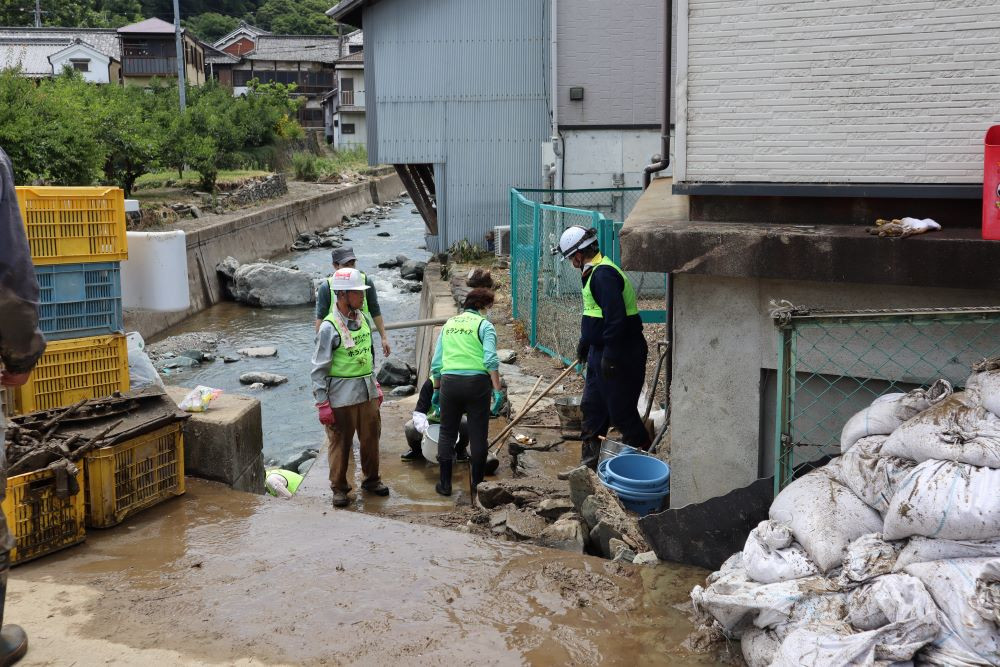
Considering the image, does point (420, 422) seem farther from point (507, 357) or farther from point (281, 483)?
point (507, 357)

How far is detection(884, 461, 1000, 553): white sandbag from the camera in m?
3.19

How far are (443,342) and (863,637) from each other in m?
4.69

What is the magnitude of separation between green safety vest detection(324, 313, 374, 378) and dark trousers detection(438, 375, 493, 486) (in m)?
0.62

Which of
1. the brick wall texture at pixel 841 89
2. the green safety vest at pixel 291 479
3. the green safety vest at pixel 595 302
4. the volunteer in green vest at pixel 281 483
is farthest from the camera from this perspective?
the green safety vest at pixel 291 479

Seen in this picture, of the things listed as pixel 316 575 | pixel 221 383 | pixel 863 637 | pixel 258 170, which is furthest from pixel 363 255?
pixel 863 637

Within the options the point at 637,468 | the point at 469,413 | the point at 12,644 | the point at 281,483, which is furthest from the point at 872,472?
the point at 281,483

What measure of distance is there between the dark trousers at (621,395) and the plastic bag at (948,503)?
378 centimetres

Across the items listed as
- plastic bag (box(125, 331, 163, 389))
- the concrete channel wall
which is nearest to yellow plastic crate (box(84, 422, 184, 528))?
plastic bag (box(125, 331, 163, 389))

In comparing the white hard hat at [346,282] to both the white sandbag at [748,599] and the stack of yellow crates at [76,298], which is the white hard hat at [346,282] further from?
the white sandbag at [748,599]

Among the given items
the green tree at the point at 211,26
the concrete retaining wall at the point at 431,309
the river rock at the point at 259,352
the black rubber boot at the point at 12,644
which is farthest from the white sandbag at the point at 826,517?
the green tree at the point at 211,26

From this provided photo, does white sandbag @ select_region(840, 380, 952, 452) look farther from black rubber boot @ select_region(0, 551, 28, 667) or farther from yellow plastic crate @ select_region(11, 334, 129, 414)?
yellow plastic crate @ select_region(11, 334, 129, 414)

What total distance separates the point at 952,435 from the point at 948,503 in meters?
0.29

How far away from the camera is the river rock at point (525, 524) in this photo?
18.7ft

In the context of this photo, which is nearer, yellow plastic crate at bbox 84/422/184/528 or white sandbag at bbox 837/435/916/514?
white sandbag at bbox 837/435/916/514
